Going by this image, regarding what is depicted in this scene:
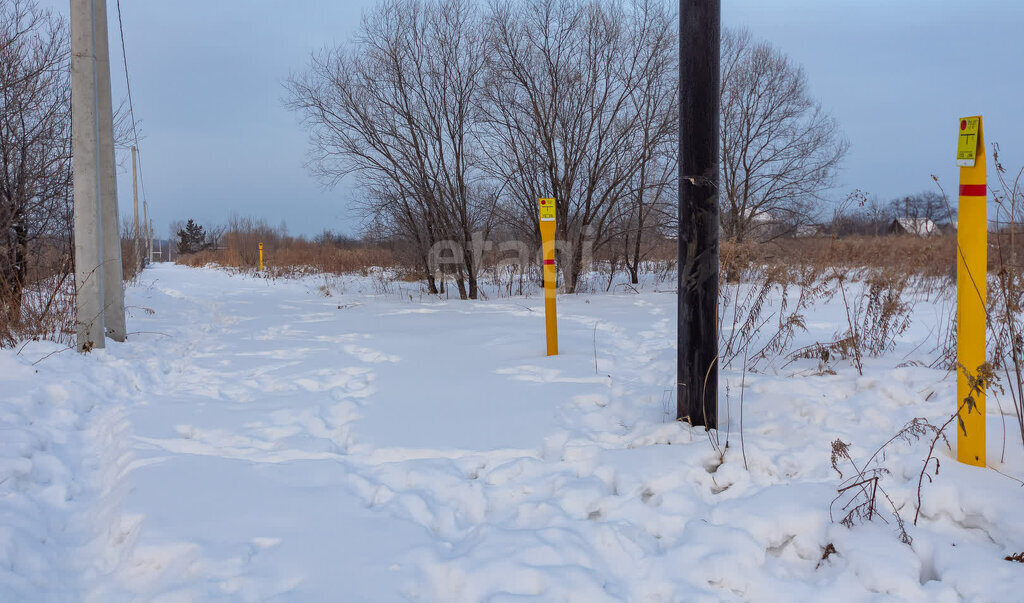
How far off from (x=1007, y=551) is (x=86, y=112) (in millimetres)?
7731

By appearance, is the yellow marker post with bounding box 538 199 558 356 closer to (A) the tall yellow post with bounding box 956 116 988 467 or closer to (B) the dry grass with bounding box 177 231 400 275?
(A) the tall yellow post with bounding box 956 116 988 467

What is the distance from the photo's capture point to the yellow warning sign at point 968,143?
87.7 inches

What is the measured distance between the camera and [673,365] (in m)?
4.78

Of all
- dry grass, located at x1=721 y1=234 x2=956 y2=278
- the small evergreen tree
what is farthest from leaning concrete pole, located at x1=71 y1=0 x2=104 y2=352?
the small evergreen tree

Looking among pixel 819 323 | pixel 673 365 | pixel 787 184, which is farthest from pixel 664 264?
pixel 673 365

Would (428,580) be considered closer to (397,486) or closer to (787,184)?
(397,486)

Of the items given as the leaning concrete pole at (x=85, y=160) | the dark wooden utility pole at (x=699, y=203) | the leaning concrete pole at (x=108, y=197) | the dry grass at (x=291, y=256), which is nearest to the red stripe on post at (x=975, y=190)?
the dark wooden utility pole at (x=699, y=203)

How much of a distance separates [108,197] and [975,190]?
323 inches

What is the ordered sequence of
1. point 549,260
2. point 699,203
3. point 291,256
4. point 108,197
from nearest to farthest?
point 699,203, point 549,260, point 108,197, point 291,256

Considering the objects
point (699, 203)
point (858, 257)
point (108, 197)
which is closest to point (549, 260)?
point (699, 203)

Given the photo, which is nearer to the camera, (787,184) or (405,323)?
(405,323)

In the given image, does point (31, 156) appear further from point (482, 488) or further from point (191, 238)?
point (191, 238)

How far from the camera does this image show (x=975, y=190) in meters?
2.26

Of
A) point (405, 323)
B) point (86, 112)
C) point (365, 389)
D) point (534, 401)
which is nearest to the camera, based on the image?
point (534, 401)
